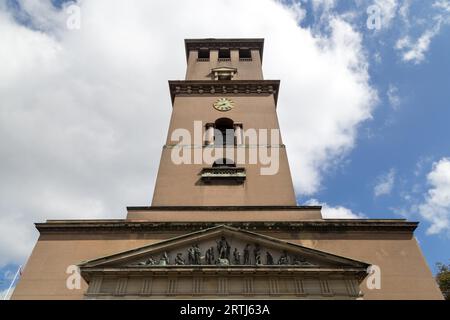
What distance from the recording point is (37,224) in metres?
19.7

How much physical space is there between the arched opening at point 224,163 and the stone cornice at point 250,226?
595 centimetres

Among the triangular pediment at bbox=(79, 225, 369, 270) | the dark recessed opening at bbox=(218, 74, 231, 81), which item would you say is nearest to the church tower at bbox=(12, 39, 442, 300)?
the triangular pediment at bbox=(79, 225, 369, 270)

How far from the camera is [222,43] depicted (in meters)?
36.1

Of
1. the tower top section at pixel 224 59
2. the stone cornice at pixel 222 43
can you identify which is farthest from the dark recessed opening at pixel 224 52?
the stone cornice at pixel 222 43

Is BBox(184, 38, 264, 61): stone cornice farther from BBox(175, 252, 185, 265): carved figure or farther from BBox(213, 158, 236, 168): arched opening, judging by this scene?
BBox(175, 252, 185, 265): carved figure

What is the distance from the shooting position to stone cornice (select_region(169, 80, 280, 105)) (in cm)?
2964

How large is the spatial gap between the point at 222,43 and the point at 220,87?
8.25m

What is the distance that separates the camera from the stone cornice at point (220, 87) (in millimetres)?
29641

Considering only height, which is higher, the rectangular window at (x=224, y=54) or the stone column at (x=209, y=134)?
the rectangular window at (x=224, y=54)

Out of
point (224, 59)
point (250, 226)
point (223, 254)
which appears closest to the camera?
point (223, 254)

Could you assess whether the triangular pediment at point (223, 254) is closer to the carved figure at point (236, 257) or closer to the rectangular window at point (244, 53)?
the carved figure at point (236, 257)

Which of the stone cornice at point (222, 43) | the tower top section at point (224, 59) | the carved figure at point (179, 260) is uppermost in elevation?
the stone cornice at point (222, 43)

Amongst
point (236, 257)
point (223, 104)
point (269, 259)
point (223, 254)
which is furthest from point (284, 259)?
point (223, 104)

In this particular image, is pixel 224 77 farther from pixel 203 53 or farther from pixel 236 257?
pixel 236 257
